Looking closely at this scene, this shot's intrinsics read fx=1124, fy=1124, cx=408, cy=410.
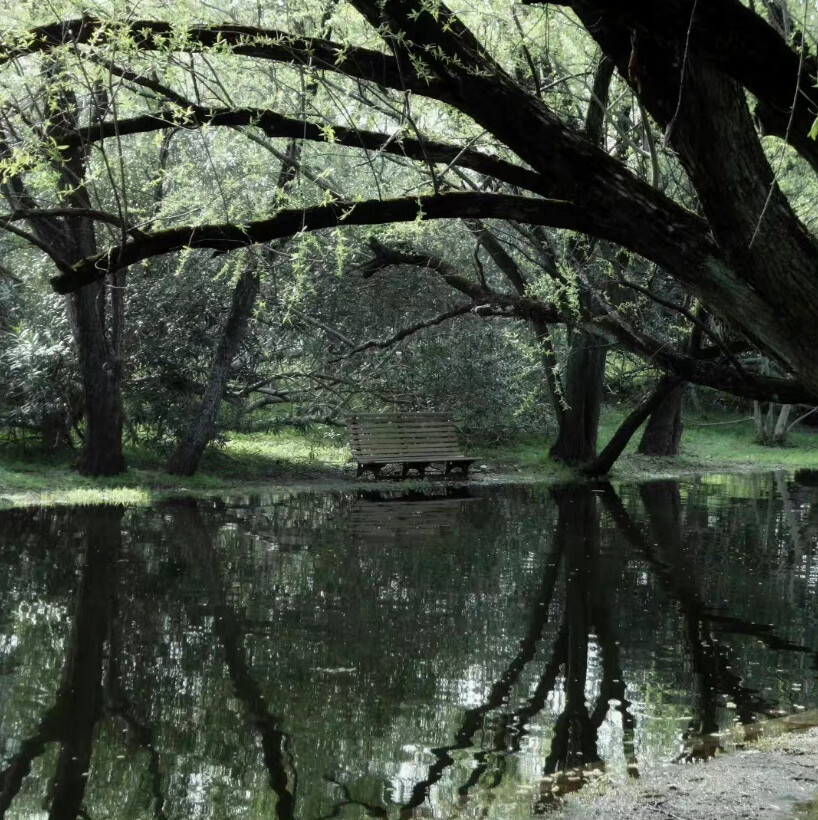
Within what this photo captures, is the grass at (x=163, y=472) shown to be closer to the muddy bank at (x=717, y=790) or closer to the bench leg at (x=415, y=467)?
the bench leg at (x=415, y=467)

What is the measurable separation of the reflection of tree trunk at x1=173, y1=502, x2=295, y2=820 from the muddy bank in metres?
1.45

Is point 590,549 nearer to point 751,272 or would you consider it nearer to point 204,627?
point 204,627

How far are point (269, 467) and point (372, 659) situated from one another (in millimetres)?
13139

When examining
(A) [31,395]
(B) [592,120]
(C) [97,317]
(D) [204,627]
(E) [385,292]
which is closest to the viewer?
(D) [204,627]

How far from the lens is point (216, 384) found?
19.2 meters

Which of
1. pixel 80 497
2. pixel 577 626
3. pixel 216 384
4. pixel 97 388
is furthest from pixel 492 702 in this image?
pixel 216 384

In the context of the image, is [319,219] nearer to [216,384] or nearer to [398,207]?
[398,207]

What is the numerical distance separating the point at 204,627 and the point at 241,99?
21.6 feet

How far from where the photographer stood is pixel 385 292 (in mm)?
21797

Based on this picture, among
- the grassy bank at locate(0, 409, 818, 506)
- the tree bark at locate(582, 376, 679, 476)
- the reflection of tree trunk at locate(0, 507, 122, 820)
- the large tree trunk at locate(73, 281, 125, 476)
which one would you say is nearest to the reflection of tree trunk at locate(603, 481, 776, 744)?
the tree bark at locate(582, 376, 679, 476)

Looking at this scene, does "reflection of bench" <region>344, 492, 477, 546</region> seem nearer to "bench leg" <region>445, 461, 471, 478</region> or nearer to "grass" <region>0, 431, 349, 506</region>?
"bench leg" <region>445, 461, 471, 478</region>

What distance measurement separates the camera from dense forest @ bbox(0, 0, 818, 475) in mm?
6184

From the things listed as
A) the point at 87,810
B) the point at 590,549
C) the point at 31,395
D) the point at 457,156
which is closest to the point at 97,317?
the point at 31,395

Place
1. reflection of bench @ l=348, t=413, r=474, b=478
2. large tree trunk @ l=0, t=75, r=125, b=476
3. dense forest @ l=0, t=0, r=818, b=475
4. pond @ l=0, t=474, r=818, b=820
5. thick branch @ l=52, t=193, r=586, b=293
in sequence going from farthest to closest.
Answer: reflection of bench @ l=348, t=413, r=474, b=478 < large tree trunk @ l=0, t=75, r=125, b=476 < thick branch @ l=52, t=193, r=586, b=293 < dense forest @ l=0, t=0, r=818, b=475 < pond @ l=0, t=474, r=818, b=820
